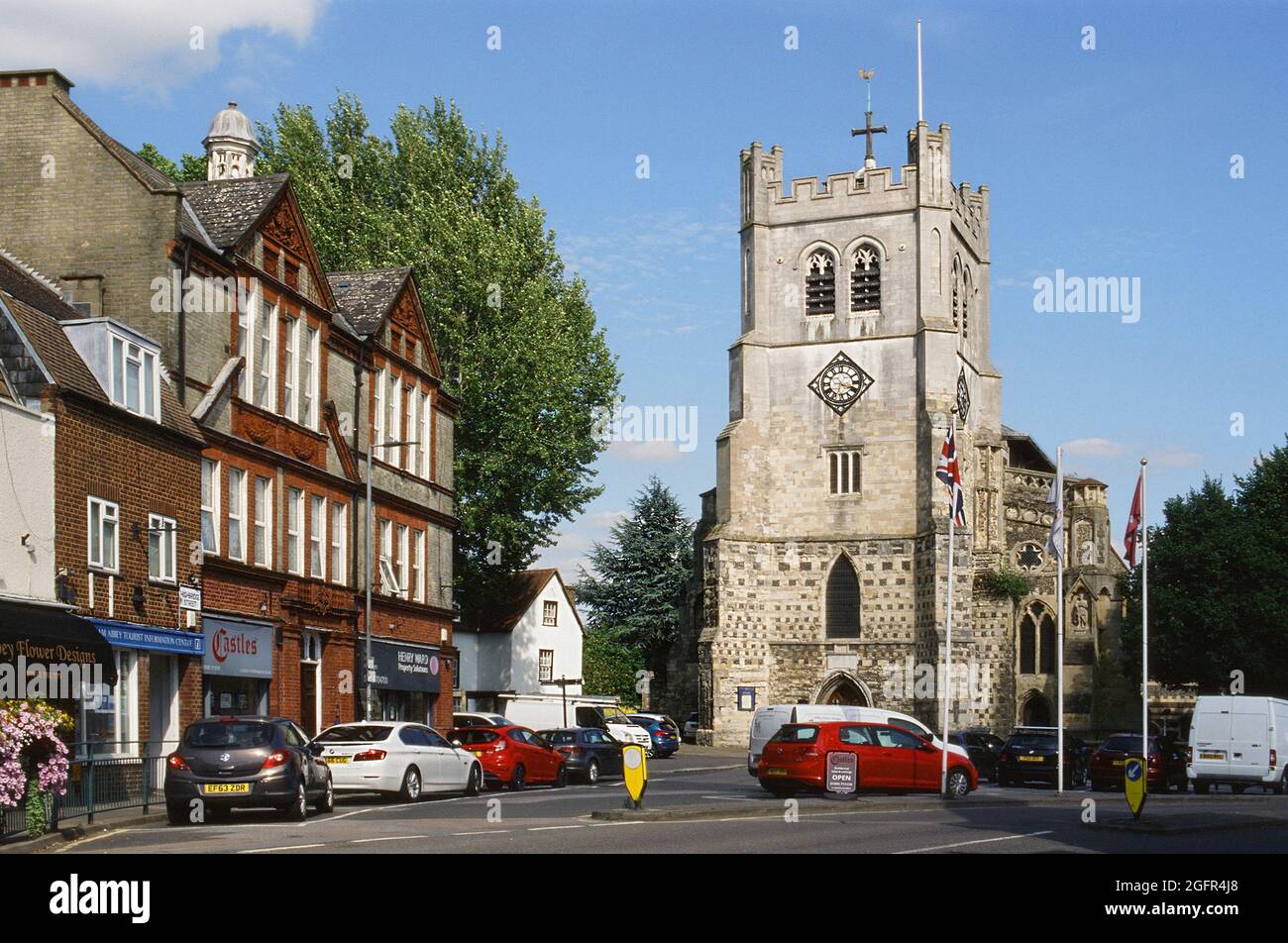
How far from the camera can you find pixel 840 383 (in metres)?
66.9

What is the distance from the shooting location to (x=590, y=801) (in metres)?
29.7

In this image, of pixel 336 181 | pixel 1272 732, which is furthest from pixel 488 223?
pixel 1272 732

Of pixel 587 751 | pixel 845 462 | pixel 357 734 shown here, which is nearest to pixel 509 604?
pixel 845 462

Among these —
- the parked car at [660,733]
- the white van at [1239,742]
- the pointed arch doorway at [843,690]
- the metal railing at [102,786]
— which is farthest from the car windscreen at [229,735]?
the pointed arch doorway at [843,690]

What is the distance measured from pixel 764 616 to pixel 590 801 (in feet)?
123

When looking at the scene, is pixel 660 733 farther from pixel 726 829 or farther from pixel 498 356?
pixel 726 829

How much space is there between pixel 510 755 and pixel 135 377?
11.2 m

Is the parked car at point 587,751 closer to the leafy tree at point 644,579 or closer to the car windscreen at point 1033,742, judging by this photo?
the car windscreen at point 1033,742

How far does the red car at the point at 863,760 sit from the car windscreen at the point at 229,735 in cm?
1044

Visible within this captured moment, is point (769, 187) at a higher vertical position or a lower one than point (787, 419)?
higher

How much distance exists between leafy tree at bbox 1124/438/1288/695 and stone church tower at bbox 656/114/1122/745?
616cm
